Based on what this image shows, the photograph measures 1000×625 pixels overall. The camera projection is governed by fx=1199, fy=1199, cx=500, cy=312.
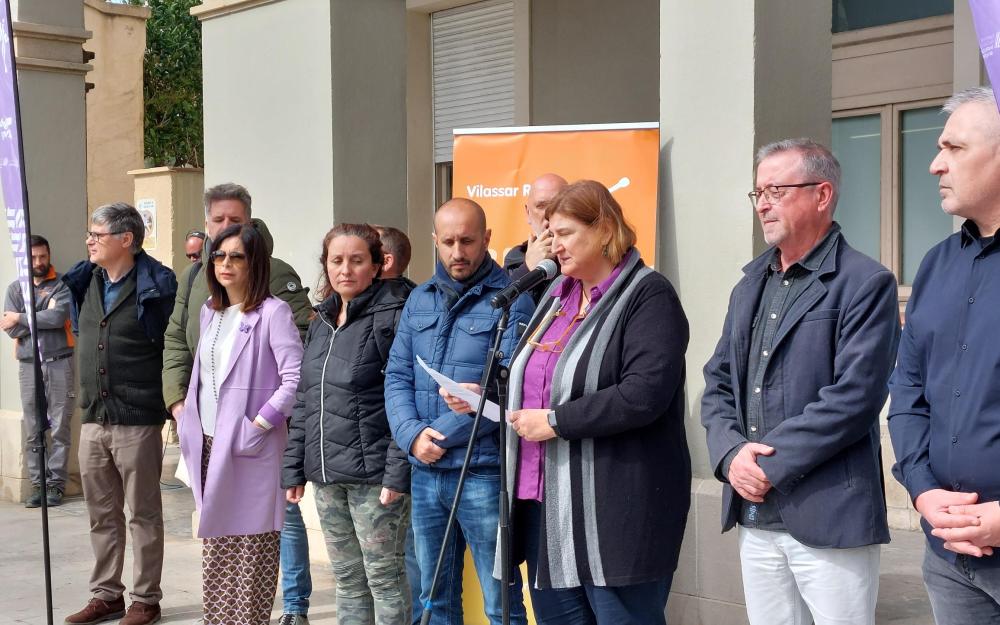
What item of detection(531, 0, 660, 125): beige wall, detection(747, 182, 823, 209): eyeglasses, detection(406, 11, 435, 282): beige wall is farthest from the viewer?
detection(406, 11, 435, 282): beige wall

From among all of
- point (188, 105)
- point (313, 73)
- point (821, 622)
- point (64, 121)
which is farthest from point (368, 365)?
point (188, 105)

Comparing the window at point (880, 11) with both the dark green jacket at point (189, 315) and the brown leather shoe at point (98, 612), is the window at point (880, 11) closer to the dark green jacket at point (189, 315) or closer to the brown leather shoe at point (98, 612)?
the dark green jacket at point (189, 315)

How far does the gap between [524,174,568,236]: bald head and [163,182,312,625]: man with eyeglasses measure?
1358 mm

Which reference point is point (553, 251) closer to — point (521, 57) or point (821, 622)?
point (821, 622)

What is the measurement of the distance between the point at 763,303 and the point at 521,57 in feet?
24.6

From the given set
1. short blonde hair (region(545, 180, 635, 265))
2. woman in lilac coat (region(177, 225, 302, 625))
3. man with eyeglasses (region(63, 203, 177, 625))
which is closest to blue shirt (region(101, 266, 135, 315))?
man with eyeglasses (region(63, 203, 177, 625))

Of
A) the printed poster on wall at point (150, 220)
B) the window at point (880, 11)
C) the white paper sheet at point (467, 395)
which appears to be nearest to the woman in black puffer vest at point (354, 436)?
the white paper sheet at point (467, 395)

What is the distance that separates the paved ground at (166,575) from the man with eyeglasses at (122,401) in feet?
1.00

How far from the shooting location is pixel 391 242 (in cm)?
556

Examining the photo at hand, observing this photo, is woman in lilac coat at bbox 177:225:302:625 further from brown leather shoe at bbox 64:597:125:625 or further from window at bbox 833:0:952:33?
window at bbox 833:0:952:33

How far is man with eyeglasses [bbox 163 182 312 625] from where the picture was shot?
18.7ft

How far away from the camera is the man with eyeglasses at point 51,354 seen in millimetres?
9281

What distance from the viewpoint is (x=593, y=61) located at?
10586mm

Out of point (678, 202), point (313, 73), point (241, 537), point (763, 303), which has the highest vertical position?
point (313, 73)
